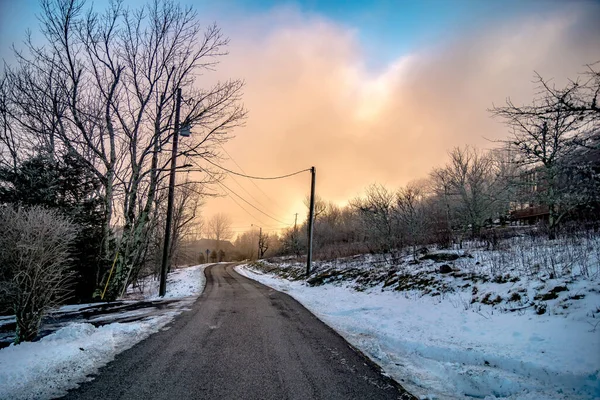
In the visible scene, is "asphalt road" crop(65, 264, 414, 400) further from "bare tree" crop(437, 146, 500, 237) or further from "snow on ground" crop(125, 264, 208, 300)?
"bare tree" crop(437, 146, 500, 237)

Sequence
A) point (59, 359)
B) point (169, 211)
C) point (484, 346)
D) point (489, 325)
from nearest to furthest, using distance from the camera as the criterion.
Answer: point (59, 359)
point (484, 346)
point (489, 325)
point (169, 211)

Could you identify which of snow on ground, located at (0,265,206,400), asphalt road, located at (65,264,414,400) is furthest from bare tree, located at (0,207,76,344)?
asphalt road, located at (65,264,414,400)

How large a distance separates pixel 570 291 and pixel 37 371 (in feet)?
28.9

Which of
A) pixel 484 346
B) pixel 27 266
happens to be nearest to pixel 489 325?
pixel 484 346

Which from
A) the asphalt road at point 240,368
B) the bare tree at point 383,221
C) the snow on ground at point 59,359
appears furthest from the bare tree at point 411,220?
the snow on ground at point 59,359

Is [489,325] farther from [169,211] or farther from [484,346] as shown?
[169,211]

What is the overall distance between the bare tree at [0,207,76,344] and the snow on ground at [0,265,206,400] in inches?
25.5

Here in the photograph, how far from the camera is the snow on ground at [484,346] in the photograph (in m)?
3.66

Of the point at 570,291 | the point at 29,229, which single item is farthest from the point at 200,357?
the point at 570,291

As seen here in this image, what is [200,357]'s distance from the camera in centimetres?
438

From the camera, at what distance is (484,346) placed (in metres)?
4.91

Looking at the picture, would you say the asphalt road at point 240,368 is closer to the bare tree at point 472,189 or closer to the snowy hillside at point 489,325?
the snowy hillside at point 489,325

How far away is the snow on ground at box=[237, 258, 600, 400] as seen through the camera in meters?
3.66

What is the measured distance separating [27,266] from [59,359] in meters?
2.06
